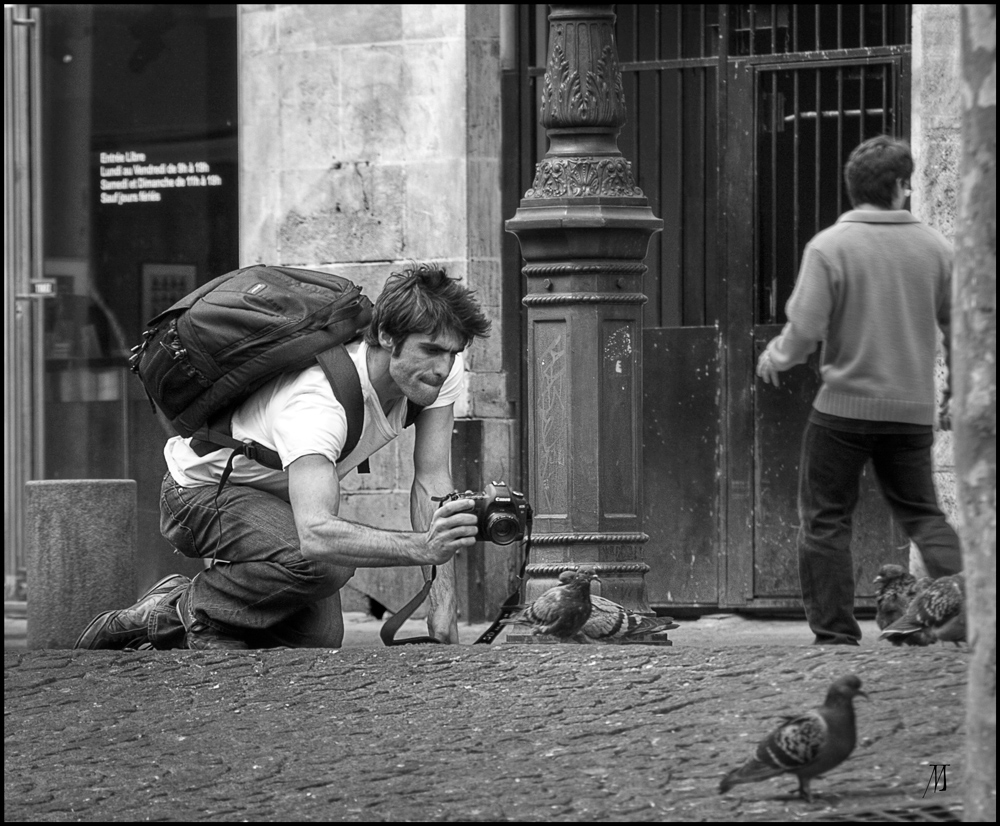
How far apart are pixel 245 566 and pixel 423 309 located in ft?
3.41

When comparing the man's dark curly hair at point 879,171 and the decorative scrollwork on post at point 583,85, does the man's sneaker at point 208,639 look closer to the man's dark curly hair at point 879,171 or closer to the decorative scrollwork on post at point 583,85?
the decorative scrollwork on post at point 583,85

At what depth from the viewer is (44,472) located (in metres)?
10.7

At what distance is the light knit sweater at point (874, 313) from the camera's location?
18.7ft

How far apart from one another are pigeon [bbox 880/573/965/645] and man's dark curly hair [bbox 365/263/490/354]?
155 cm

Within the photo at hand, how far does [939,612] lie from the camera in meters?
5.43

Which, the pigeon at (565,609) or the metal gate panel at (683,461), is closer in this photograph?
the pigeon at (565,609)

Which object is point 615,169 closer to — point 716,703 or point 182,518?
point 182,518

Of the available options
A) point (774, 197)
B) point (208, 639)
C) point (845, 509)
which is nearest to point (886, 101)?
point (774, 197)

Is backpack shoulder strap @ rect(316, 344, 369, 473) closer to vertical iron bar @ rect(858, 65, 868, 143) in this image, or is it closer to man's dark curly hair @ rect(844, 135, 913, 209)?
man's dark curly hair @ rect(844, 135, 913, 209)

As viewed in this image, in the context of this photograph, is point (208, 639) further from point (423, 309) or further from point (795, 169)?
point (795, 169)

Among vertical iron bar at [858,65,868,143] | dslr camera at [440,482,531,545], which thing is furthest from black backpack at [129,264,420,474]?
vertical iron bar at [858,65,868,143]

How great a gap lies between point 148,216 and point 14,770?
5.65 meters

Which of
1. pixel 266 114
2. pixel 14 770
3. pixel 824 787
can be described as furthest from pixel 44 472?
pixel 824 787

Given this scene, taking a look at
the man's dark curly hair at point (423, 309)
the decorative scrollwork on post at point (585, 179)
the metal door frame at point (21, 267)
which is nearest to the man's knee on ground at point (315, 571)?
the man's dark curly hair at point (423, 309)
